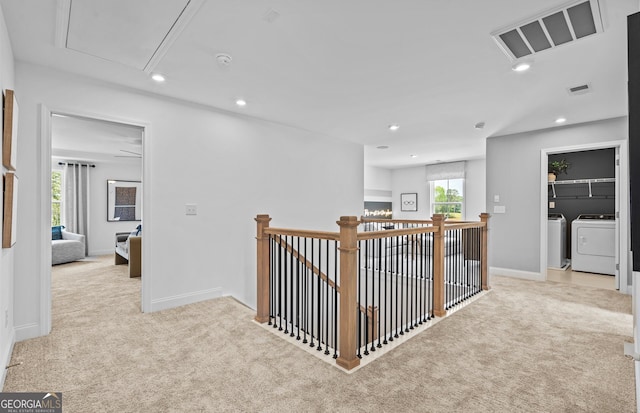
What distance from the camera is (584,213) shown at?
594 cm

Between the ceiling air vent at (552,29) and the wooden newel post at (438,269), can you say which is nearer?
the ceiling air vent at (552,29)

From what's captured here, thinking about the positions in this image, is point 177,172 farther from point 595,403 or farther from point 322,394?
point 595,403

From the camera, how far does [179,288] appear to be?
3.32 m

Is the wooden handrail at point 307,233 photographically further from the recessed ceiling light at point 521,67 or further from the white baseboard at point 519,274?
the white baseboard at point 519,274

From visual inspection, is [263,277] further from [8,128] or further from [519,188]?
[519,188]

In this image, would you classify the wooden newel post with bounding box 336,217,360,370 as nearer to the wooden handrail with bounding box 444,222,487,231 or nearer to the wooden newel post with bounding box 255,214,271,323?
Answer: the wooden newel post with bounding box 255,214,271,323

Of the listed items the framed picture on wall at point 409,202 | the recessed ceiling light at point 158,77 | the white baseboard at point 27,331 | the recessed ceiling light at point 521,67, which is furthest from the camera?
the framed picture on wall at point 409,202

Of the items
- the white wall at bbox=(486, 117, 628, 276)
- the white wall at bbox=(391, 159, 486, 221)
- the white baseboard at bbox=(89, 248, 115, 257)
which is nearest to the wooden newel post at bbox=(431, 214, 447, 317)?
the white wall at bbox=(486, 117, 628, 276)

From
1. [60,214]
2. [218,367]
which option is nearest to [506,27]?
[218,367]

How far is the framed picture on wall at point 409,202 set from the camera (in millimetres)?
9117

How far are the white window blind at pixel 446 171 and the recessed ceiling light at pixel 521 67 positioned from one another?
570 centimetres

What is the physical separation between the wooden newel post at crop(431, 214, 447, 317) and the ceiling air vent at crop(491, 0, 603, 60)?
5.10ft

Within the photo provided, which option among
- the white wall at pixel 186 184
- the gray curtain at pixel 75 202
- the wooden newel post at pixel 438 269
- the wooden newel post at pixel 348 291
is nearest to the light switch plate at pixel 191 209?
the white wall at pixel 186 184

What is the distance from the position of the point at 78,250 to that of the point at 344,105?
20.0 feet
